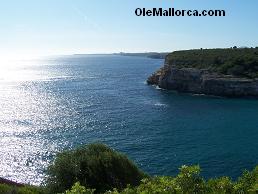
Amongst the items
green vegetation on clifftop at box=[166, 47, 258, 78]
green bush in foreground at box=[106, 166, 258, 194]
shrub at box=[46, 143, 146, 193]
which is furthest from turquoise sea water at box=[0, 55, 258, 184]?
green bush in foreground at box=[106, 166, 258, 194]

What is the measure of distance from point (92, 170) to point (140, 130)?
126 ft

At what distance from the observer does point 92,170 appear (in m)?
32.1

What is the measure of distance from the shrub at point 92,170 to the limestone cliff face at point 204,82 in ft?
259

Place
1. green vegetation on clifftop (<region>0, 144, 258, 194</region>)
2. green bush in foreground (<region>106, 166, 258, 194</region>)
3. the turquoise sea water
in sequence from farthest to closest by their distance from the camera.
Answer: the turquoise sea water → green vegetation on clifftop (<region>0, 144, 258, 194</region>) → green bush in foreground (<region>106, 166, 258, 194</region>)

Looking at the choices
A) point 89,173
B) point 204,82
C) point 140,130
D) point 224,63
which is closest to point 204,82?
point 204,82

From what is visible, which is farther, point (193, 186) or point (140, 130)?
point (140, 130)

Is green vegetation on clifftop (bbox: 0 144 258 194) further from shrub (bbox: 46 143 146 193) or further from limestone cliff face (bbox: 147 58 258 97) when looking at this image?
limestone cliff face (bbox: 147 58 258 97)

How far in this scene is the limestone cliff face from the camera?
355ft

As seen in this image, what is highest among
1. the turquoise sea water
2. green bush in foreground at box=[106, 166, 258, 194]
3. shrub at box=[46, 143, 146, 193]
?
green bush in foreground at box=[106, 166, 258, 194]

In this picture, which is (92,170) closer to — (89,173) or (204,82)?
(89,173)

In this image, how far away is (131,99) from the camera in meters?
107

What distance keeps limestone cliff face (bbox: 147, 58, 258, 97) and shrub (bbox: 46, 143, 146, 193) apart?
7900 centimetres

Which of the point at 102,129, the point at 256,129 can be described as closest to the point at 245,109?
the point at 256,129

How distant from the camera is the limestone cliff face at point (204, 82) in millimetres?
108125
